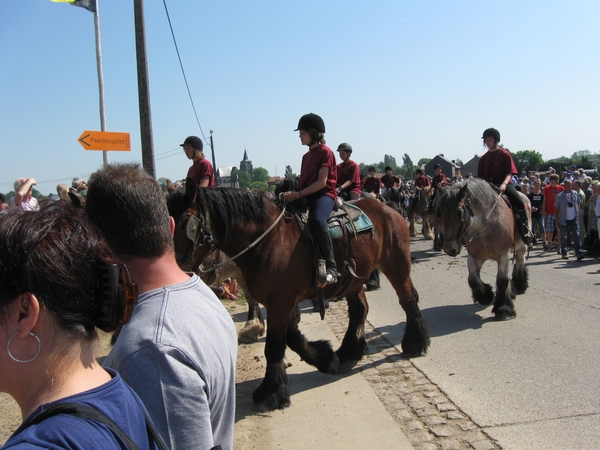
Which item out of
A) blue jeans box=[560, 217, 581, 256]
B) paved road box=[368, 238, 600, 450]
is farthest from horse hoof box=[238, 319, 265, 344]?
blue jeans box=[560, 217, 581, 256]

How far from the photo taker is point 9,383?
1.17 metres

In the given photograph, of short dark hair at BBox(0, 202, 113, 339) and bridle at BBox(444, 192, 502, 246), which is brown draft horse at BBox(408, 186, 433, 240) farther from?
short dark hair at BBox(0, 202, 113, 339)

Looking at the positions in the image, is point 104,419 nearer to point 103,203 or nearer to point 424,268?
point 103,203

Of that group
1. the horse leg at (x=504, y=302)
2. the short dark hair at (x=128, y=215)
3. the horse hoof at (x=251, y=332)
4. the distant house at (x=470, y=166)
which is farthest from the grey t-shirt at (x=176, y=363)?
the distant house at (x=470, y=166)

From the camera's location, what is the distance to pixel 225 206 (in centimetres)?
485

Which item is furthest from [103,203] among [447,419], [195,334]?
[447,419]

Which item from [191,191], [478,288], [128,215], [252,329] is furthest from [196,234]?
[478,288]

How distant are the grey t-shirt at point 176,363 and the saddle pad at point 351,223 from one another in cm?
397

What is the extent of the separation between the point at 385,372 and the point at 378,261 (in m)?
1.37

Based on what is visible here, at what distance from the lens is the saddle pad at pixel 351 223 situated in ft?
18.6

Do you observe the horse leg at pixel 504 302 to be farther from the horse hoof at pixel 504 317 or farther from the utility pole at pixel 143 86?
the utility pole at pixel 143 86

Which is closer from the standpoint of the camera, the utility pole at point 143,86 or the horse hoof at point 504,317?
the horse hoof at point 504,317

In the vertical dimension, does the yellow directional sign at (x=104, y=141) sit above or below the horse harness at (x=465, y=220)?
above

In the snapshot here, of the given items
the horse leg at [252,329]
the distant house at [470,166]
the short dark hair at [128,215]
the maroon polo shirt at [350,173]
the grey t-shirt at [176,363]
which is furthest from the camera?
the distant house at [470,166]
